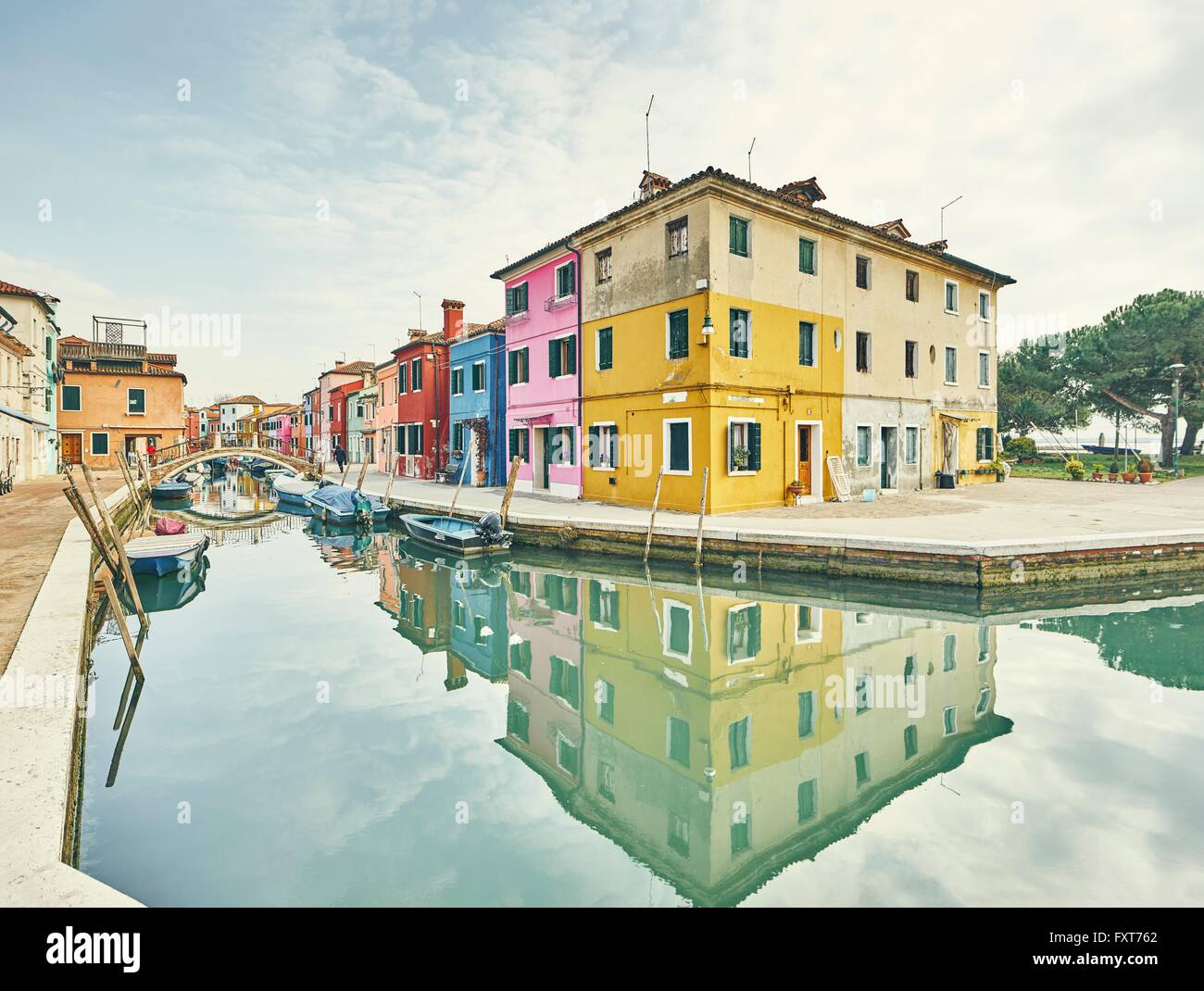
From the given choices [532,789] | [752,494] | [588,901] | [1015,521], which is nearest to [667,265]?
[752,494]

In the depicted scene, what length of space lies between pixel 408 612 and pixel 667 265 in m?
12.0

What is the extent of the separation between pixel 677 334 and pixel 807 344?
4540 mm

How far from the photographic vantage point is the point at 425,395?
3344 centimetres

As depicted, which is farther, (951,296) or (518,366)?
(518,366)

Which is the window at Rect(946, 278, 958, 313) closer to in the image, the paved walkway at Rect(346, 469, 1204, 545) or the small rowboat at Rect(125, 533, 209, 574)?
the paved walkway at Rect(346, 469, 1204, 545)

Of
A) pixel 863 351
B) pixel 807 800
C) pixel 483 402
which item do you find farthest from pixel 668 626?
pixel 483 402

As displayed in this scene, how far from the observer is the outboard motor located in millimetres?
16953

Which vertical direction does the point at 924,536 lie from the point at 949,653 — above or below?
above

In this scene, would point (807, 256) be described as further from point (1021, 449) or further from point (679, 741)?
point (1021, 449)

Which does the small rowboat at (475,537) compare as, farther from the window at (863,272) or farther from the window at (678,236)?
the window at (863,272)

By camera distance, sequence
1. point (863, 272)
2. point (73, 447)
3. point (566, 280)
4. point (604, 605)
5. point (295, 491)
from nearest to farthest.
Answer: point (604, 605)
point (863, 272)
point (566, 280)
point (295, 491)
point (73, 447)

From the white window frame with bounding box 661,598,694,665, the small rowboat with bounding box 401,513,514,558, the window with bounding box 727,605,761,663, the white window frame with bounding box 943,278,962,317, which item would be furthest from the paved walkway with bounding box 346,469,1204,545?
the white window frame with bounding box 943,278,962,317
